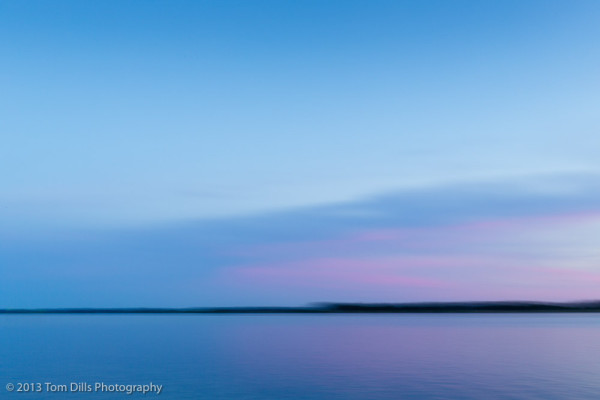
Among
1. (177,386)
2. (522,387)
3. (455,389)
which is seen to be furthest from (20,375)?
(522,387)

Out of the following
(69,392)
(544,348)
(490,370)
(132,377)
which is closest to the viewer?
(69,392)

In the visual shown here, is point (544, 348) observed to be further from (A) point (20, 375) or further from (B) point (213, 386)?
(A) point (20, 375)

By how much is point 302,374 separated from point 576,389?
15256 mm

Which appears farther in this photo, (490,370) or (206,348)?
(206,348)

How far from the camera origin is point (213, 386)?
3291 centimetres

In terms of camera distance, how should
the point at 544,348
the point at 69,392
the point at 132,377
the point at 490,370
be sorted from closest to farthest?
the point at 69,392 < the point at 132,377 < the point at 490,370 < the point at 544,348

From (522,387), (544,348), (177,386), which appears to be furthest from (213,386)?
(544,348)

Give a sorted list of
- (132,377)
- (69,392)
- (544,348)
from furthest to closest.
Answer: (544,348)
(132,377)
(69,392)

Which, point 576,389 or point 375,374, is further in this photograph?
point 375,374

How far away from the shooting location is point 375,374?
38.1m

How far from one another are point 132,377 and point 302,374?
10.0m

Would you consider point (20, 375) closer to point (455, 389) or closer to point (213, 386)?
point (213, 386)

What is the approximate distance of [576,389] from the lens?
32688 millimetres

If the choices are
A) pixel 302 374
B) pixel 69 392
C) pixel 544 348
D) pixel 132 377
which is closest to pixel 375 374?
pixel 302 374
